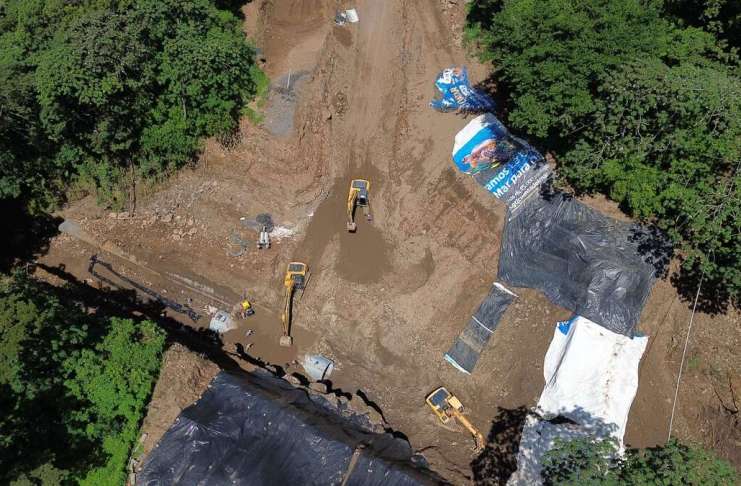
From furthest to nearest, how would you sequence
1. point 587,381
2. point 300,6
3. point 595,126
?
1. point 300,6
2. point 595,126
3. point 587,381

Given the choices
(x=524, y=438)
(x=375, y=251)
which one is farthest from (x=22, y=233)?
(x=524, y=438)

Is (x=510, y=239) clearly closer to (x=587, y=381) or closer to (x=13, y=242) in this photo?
(x=587, y=381)

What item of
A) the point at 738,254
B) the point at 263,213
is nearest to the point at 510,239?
the point at 738,254

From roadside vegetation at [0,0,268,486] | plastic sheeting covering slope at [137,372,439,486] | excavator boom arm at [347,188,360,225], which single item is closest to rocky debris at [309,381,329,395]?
plastic sheeting covering slope at [137,372,439,486]

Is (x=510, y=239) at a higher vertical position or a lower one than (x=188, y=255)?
higher

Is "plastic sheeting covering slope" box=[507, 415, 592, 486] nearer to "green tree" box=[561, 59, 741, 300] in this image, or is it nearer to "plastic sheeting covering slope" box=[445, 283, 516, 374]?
"plastic sheeting covering slope" box=[445, 283, 516, 374]
